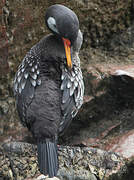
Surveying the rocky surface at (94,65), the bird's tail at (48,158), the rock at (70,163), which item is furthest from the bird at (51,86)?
the rocky surface at (94,65)

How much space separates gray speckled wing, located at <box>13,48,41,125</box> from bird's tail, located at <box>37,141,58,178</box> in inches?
17.8

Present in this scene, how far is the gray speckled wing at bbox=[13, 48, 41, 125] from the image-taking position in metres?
4.25

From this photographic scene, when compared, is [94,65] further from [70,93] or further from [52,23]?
[52,23]

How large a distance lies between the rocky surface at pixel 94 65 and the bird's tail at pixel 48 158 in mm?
1284

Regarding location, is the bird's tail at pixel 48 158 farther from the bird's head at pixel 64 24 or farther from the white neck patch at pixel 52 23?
the white neck patch at pixel 52 23

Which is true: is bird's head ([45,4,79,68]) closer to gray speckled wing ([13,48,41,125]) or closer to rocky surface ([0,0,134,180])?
gray speckled wing ([13,48,41,125])

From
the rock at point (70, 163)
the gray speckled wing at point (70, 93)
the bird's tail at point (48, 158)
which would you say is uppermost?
the gray speckled wing at point (70, 93)

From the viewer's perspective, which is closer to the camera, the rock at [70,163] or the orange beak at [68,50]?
the orange beak at [68,50]

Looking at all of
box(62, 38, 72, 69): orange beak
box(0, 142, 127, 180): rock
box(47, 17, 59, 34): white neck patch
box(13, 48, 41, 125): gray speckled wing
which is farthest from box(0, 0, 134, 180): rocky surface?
box(62, 38, 72, 69): orange beak

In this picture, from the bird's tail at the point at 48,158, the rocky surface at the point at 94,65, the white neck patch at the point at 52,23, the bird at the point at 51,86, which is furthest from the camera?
the rocky surface at the point at 94,65

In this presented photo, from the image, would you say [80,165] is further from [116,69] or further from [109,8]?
[109,8]

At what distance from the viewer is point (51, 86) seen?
14.0 feet

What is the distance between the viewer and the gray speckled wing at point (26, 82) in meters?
4.25

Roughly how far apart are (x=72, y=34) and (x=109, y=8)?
2.19m
